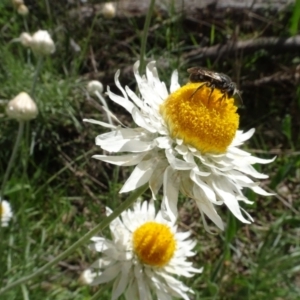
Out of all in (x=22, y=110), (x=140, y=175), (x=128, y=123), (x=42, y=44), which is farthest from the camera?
(x=128, y=123)

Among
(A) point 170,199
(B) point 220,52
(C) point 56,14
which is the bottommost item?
(A) point 170,199

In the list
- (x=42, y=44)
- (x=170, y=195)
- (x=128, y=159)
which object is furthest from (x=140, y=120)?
(x=42, y=44)

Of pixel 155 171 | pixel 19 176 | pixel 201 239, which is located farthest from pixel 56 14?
pixel 155 171

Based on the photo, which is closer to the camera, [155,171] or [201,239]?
[155,171]

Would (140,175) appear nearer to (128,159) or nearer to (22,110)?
(128,159)

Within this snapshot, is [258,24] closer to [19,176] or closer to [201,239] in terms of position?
[201,239]

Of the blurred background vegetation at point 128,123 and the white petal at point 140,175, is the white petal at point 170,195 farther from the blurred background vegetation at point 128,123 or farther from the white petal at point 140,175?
the blurred background vegetation at point 128,123

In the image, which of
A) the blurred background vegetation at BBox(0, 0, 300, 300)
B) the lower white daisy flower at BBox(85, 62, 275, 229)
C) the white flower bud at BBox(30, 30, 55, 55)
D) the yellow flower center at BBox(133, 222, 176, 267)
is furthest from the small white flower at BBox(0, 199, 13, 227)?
the lower white daisy flower at BBox(85, 62, 275, 229)
